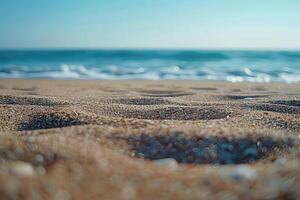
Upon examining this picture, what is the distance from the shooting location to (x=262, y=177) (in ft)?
4.00

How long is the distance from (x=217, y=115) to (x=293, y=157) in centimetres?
117

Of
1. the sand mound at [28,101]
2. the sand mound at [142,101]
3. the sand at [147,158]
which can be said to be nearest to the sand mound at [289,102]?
the sand at [147,158]

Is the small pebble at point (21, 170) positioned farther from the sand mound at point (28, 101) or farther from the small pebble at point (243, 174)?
the sand mound at point (28, 101)

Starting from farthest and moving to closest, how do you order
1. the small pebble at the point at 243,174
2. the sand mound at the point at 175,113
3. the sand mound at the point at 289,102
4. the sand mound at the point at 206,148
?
the sand mound at the point at 289,102, the sand mound at the point at 175,113, the sand mound at the point at 206,148, the small pebble at the point at 243,174

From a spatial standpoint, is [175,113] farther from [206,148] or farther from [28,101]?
[28,101]

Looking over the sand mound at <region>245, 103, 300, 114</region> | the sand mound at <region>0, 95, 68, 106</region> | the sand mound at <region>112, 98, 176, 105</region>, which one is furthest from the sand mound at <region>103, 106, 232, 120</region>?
the sand mound at <region>0, 95, 68, 106</region>

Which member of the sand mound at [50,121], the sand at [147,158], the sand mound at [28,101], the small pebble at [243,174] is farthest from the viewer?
the sand mound at [28,101]

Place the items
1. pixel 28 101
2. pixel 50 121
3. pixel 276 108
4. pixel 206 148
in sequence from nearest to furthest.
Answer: pixel 206 148
pixel 50 121
pixel 276 108
pixel 28 101

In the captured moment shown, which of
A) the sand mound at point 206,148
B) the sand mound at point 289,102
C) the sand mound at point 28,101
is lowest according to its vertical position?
the sand mound at point 206,148

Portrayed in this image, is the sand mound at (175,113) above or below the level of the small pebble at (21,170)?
below

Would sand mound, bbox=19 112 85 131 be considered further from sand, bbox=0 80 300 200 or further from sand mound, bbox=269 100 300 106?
sand mound, bbox=269 100 300 106

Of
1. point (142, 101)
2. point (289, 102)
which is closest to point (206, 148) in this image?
point (142, 101)

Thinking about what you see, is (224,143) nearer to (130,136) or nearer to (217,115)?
(130,136)

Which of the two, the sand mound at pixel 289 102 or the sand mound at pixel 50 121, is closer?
the sand mound at pixel 50 121
